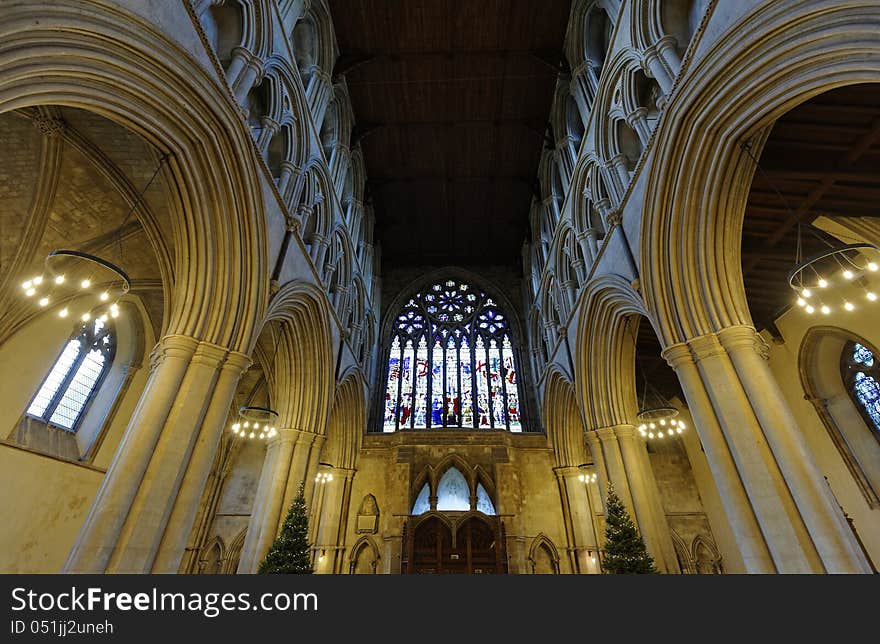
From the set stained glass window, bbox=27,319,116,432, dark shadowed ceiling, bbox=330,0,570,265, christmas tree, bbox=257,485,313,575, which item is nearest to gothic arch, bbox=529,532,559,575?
christmas tree, bbox=257,485,313,575

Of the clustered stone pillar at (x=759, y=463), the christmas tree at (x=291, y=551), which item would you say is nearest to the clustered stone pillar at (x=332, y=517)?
the christmas tree at (x=291, y=551)

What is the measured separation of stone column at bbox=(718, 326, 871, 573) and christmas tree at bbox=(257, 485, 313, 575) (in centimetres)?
733

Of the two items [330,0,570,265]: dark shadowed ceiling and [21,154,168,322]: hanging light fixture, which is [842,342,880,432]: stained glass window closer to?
[330,0,570,265]: dark shadowed ceiling

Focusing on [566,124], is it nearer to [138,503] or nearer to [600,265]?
[600,265]

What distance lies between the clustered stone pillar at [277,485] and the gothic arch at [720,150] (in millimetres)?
8301

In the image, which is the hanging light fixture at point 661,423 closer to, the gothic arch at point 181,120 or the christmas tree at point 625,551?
the christmas tree at point 625,551

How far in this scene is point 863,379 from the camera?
9914mm

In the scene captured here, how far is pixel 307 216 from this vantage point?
9.91 m

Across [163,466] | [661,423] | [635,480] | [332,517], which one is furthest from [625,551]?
[332,517]

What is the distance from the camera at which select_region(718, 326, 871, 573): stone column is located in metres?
4.72

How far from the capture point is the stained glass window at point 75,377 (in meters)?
10.3

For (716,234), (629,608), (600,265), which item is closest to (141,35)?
(629,608)

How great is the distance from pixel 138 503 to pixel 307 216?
663 cm

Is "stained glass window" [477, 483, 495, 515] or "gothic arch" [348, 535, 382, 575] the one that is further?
"stained glass window" [477, 483, 495, 515]
